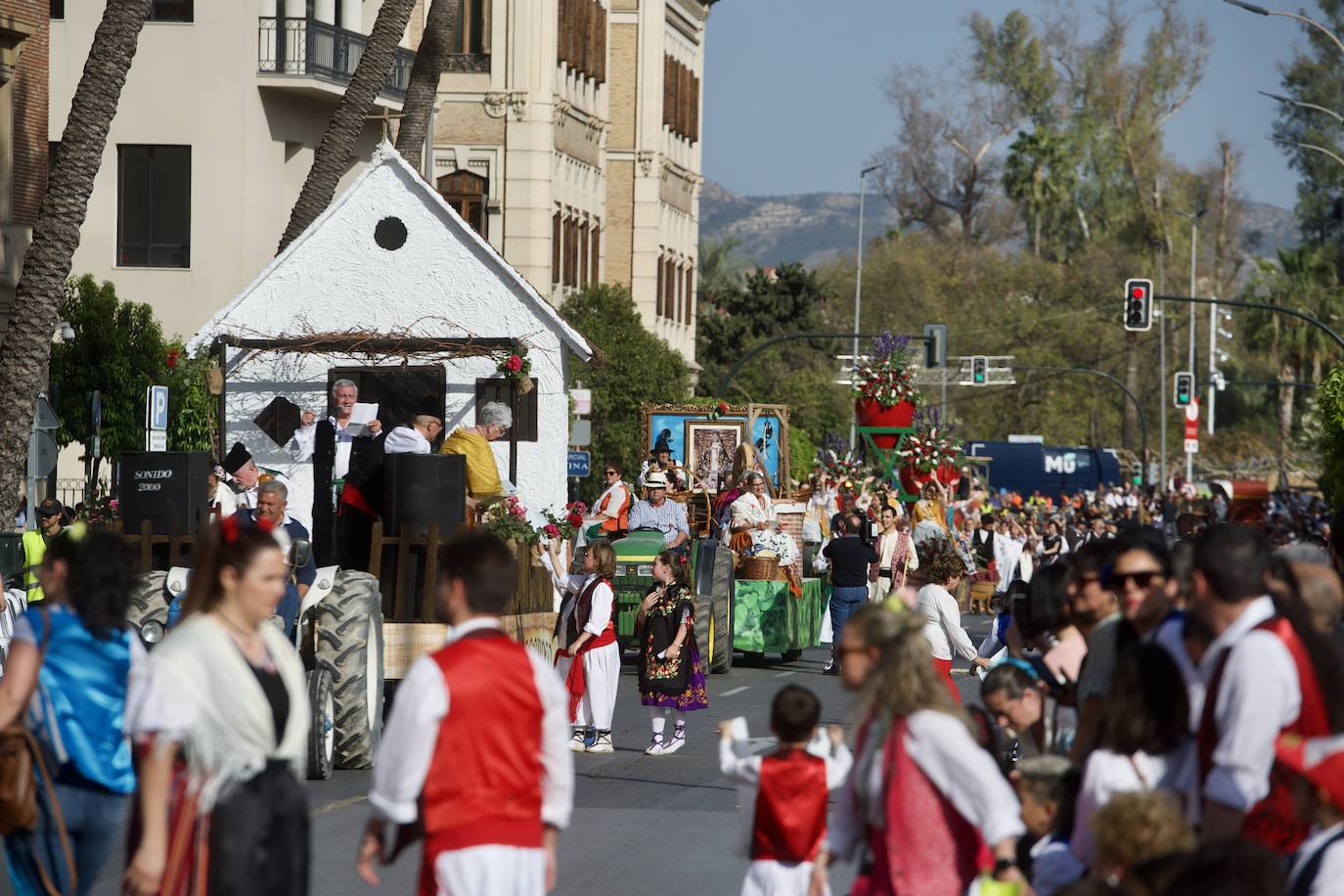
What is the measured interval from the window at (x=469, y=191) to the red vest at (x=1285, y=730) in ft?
149

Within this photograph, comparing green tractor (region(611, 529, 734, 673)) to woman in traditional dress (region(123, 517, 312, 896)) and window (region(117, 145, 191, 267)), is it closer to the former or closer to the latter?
woman in traditional dress (region(123, 517, 312, 896))

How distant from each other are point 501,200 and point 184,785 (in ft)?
149

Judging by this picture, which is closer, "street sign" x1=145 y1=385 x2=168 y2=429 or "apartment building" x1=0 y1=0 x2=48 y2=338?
"street sign" x1=145 y1=385 x2=168 y2=429

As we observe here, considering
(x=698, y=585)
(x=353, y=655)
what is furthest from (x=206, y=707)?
(x=698, y=585)

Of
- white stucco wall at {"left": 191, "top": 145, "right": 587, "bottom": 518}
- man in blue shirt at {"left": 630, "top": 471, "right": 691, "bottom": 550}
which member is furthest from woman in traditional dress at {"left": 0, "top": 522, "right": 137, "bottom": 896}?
man in blue shirt at {"left": 630, "top": 471, "right": 691, "bottom": 550}

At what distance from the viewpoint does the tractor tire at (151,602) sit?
14.0 m

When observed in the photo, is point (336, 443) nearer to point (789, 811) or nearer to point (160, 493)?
point (160, 493)

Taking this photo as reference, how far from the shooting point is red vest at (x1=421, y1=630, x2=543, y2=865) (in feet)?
21.5

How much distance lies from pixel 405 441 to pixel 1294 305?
67254 mm

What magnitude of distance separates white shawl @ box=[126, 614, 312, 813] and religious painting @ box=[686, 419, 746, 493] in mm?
23873

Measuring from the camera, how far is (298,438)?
58.3 feet

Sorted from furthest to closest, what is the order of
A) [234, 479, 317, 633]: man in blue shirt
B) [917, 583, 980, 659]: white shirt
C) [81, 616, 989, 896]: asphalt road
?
[917, 583, 980, 659]: white shirt < [234, 479, 317, 633]: man in blue shirt < [81, 616, 989, 896]: asphalt road

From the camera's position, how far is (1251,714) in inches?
247

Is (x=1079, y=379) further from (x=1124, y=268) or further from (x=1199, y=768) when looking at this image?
(x=1199, y=768)
